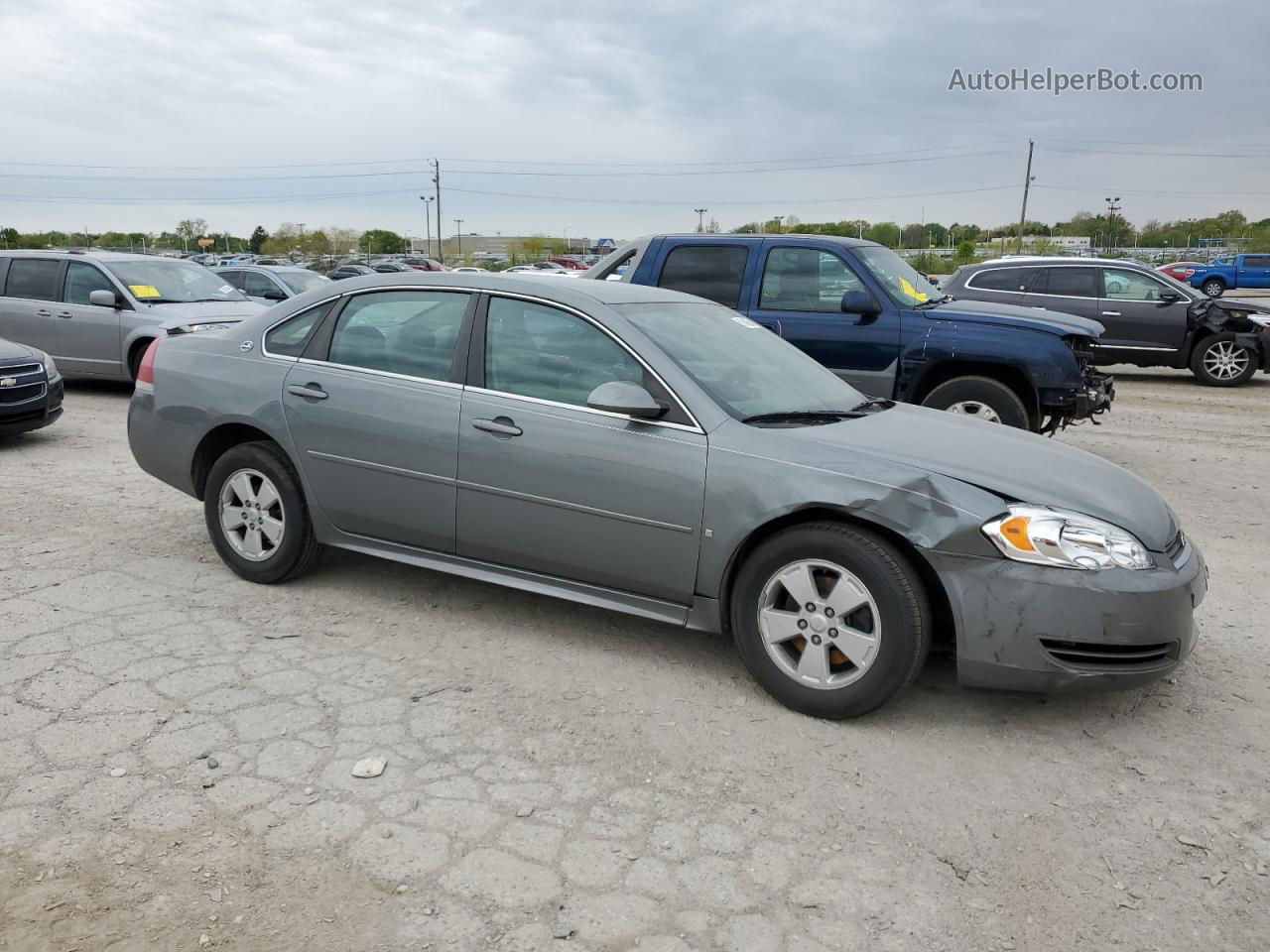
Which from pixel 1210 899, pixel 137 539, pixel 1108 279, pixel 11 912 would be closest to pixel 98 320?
pixel 137 539

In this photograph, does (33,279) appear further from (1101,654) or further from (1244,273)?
(1244,273)

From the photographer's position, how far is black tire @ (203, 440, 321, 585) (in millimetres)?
4953

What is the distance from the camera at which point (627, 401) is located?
3.96 m

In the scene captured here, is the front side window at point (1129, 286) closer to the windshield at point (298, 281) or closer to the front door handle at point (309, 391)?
the windshield at point (298, 281)

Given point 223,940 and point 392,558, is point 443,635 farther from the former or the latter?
point 223,940

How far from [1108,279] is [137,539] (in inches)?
503

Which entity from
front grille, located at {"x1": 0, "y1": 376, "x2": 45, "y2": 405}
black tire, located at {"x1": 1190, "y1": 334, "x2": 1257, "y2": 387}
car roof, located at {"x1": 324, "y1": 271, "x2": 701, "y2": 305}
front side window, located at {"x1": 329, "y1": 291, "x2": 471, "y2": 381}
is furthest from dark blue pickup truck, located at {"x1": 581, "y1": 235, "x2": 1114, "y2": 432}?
black tire, located at {"x1": 1190, "y1": 334, "x2": 1257, "y2": 387}

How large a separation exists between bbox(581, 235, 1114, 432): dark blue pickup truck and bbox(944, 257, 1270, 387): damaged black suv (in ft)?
A: 18.8

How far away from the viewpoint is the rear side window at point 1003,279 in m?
14.0

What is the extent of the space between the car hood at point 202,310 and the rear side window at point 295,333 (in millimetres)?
6728

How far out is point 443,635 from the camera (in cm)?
460

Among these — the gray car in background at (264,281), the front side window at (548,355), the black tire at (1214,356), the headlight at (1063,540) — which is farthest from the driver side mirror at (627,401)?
the black tire at (1214,356)

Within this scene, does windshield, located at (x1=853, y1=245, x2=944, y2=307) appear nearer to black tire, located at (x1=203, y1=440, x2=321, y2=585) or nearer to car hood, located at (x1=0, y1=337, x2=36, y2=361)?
black tire, located at (x1=203, y1=440, x2=321, y2=585)

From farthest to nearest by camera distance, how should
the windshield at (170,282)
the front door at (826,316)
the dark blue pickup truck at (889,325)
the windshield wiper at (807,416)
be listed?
the windshield at (170,282) < the front door at (826,316) < the dark blue pickup truck at (889,325) < the windshield wiper at (807,416)
